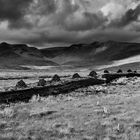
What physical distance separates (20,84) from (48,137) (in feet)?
101

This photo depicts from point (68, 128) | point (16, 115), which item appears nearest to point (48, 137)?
point (68, 128)

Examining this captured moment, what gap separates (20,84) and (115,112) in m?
26.5

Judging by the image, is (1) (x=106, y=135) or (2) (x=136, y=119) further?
(2) (x=136, y=119)

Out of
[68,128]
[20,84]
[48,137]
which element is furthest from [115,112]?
[20,84]

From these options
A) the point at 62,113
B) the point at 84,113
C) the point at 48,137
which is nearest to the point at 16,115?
the point at 62,113

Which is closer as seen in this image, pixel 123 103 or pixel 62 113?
pixel 62 113

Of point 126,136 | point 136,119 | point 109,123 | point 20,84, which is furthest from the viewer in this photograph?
point 20,84

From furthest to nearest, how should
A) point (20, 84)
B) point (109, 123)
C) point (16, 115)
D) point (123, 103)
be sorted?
1. point (20, 84)
2. point (123, 103)
3. point (16, 115)
4. point (109, 123)

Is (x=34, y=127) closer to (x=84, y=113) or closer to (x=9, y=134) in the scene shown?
(x=9, y=134)

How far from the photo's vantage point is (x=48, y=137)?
12000 mm

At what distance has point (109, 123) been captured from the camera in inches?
560

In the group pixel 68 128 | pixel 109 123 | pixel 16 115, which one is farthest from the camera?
pixel 16 115

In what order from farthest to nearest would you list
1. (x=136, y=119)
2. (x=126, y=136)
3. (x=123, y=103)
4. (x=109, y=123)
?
(x=123, y=103) → (x=136, y=119) → (x=109, y=123) → (x=126, y=136)

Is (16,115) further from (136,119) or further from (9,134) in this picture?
(136,119)
